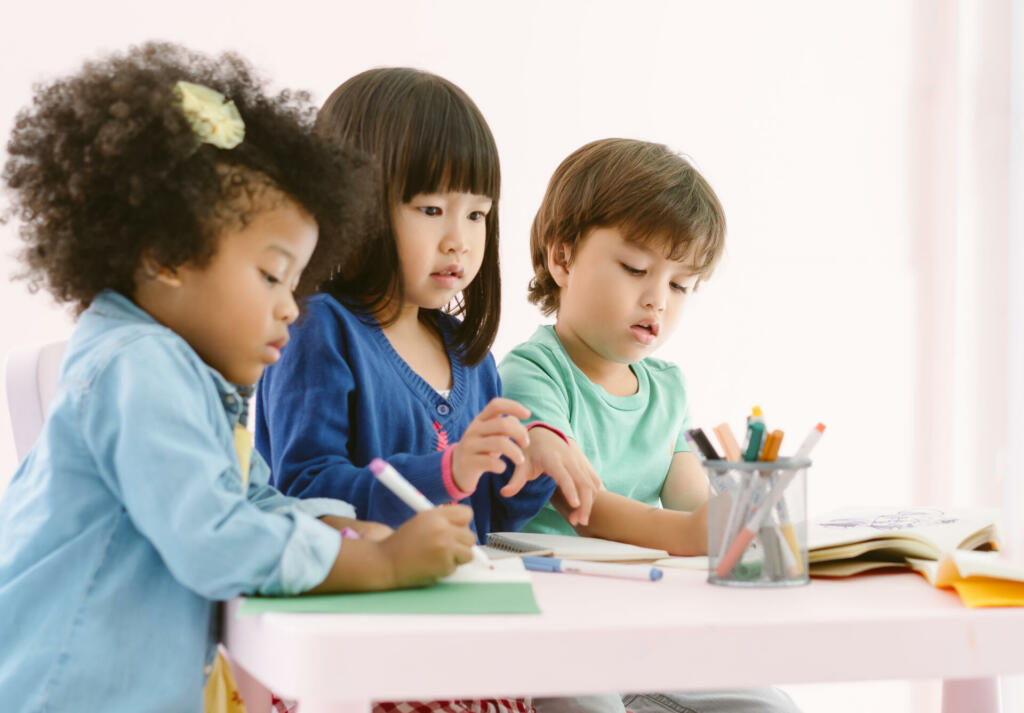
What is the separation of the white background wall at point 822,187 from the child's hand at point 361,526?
4.72 ft

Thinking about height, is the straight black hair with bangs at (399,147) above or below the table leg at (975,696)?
above

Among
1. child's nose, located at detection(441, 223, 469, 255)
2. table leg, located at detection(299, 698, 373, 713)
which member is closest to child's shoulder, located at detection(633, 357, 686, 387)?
child's nose, located at detection(441, 223, 469, 255)

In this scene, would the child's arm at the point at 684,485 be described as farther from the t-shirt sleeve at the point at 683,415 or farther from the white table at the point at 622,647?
the white table at the point at 622,647

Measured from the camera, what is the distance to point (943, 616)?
0.66 meters

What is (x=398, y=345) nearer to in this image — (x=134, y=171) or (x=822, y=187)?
(x=134, y=171)

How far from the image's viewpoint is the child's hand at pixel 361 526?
2.89ft

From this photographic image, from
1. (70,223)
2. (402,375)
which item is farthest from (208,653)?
(402,375)

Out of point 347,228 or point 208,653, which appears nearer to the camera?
point 208,653

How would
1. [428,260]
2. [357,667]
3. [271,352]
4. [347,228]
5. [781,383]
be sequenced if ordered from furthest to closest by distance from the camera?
1. [781,383]
2. [428,260]
3. [347,228]
4. [271,352]
5. [357,667]

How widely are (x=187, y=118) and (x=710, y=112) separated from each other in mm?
1908

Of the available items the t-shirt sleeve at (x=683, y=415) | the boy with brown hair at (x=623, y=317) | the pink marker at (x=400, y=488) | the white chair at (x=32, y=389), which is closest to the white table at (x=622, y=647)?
the pink marker at (x=400, y=488)

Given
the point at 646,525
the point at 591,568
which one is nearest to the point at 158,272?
the point at 591,568

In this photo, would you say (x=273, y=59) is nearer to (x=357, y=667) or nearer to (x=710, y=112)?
(x=710, y=112)

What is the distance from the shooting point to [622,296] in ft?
4.59
